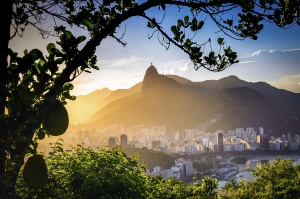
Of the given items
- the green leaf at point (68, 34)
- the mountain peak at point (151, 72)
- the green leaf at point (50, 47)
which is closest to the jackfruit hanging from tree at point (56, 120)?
the green leaf at point (50, 47)

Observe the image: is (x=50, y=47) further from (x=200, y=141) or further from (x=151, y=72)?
(x=151, y=72)

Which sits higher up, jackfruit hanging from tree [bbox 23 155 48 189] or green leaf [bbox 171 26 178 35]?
green leaf [bbox 171 26 178 35]

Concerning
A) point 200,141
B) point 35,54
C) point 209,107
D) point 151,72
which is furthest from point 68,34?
point 151,72

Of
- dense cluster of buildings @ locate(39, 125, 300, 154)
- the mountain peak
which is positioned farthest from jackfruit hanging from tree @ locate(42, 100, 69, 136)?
the mountain peak

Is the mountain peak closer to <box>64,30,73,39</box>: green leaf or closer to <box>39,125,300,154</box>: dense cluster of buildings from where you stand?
<box>39,125,300,154</box>: dense cluster of buildings

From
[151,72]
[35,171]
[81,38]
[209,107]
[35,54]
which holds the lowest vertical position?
[35,171]

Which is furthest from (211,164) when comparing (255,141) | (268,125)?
(268,125)

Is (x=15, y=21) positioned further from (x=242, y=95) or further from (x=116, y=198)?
(x=242, y=95)

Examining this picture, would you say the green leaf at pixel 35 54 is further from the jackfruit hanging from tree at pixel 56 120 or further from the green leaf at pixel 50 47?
the jackfruit hanging from tree at pixel 56 120

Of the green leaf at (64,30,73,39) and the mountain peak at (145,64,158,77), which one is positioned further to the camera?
the mountain peak at (145,64,158,77)
